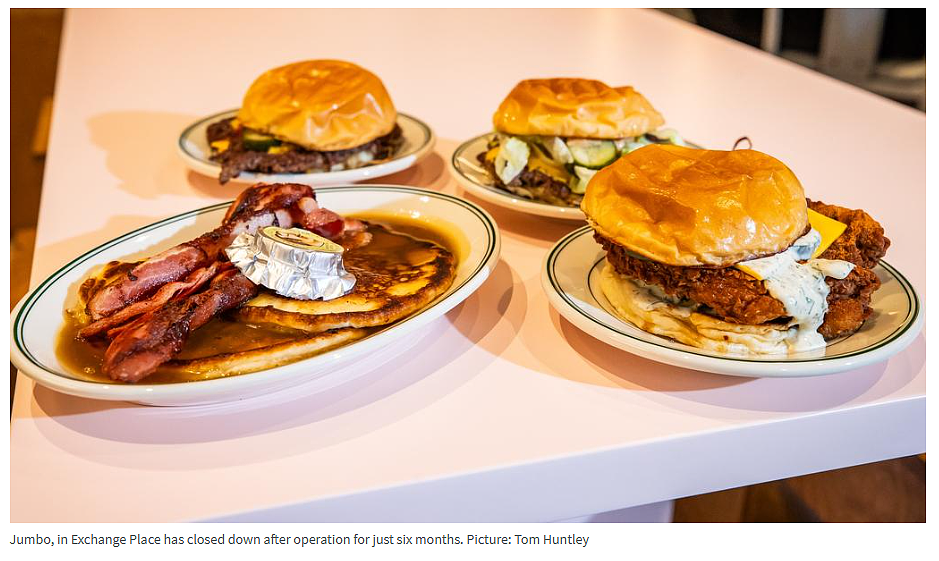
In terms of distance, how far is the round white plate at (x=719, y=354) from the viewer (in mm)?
1188

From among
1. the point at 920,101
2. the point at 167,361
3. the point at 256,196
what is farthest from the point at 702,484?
the point at 920,101

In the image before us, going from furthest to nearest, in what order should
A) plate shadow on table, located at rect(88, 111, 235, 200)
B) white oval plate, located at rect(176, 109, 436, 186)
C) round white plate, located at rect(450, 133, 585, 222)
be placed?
plate shadow on table, located at rect(88, 111, 235, 200), white oval plate, located at rect(176, 109, 436, 186), round white plate, located at rect(450, 133, 585, 222)

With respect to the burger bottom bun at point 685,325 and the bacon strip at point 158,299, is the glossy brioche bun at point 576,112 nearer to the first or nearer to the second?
the burger bottom bun at point 685,325

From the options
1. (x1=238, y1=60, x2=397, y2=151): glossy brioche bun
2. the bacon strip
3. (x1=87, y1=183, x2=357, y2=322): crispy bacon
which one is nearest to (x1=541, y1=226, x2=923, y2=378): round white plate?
(x1=87, y1=183, x2=357, y2=322): crispy bacon

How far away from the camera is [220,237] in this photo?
1501mm

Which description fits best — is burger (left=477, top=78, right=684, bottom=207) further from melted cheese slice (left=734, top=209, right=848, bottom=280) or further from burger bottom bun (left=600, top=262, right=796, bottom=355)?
melted cheese slice (left=734, top=209, right=848, bottom=280)

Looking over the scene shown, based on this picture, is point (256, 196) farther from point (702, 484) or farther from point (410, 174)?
point (702, 484)

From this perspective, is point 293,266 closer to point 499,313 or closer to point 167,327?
point 167,327

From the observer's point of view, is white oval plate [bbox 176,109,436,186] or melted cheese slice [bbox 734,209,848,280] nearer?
melted cheese slice [bbox 734,209,848,280]

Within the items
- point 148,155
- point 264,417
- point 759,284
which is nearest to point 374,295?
point 264,417

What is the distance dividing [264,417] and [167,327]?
0.21 meters

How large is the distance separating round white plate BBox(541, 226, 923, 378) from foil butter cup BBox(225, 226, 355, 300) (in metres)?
0.38

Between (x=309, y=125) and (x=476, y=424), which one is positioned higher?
(x=309, y=125)

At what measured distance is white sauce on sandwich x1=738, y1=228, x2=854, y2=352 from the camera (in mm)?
1252
